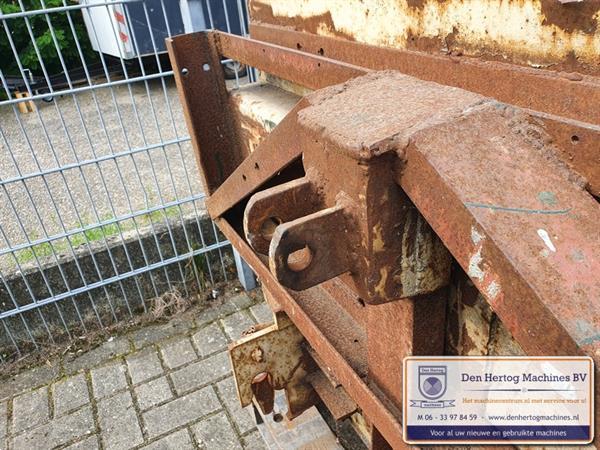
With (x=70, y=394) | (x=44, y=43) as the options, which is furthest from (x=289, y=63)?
(x=44, y=43)

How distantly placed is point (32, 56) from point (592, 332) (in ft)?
27.8

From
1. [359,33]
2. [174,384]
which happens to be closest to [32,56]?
[174,384]

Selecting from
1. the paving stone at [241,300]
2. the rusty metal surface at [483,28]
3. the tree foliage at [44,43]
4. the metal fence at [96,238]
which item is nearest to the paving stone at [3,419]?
the metal fence at [96,238]

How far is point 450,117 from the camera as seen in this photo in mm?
701

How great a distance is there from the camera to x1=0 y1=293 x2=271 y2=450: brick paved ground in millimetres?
2869

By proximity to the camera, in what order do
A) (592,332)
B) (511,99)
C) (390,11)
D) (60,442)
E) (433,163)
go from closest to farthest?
(592,332)
(433,163)
(511,99)
(390,11)
(60,442)

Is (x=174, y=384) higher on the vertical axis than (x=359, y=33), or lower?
lower

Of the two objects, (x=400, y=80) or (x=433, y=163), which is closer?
(x=433, y=163)

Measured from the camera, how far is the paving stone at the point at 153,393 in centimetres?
308

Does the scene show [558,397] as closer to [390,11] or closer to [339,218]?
[339,218]

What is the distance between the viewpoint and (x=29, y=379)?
3.36 metres

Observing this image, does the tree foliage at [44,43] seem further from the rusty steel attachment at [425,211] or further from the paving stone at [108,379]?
the rusty steel attachment at [425,211]

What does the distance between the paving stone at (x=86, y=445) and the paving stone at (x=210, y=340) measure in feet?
2.70

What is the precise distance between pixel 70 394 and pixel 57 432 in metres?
0.30
